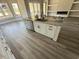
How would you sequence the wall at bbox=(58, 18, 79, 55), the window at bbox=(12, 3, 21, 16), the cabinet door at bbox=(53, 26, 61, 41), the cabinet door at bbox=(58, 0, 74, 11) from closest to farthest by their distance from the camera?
the wall at bbox=(58, 18, 79, 55) → the cabinet door at bbox=(53, 26, 61, 41) → the cabinet door at bbox=(58, 0, 74, 11) → the window at bbox=(12, 3, 21, 16)

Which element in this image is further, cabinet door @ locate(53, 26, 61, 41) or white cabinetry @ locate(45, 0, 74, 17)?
white cabinetry @ locate(45, 0, 74, 17)

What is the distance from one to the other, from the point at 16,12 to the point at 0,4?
6.06ft

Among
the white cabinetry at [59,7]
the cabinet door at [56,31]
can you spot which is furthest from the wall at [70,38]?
the white cabinetry at [59,7]

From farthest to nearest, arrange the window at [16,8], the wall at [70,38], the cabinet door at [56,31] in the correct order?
the window at [16,8] → the cabinet door at [56,31] → the wall at [70,38]

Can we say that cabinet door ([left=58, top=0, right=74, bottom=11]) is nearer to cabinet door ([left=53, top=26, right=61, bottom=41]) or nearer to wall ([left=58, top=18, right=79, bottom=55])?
wall ([left=58, top=18, right=79, bottom=55])

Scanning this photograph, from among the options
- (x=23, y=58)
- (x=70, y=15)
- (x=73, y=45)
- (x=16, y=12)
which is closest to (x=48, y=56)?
(x=23, y=58)

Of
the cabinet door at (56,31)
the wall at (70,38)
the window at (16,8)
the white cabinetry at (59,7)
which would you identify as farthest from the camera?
the window at (16,8)

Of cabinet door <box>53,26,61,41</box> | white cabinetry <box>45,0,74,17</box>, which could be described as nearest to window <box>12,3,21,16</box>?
white cabinetry <box>45,0,74,17</box>

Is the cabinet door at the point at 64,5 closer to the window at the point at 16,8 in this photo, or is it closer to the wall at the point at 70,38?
the wall at the point at 70,38

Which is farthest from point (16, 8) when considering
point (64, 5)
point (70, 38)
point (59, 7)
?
point (70, 38)

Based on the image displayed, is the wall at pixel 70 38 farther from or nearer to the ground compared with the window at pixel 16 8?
nearer to the ground

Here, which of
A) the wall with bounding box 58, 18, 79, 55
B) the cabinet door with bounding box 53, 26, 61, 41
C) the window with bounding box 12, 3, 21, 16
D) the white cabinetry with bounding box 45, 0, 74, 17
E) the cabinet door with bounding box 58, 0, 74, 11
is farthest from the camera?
the window with bounding box 12, 3, 21, 16

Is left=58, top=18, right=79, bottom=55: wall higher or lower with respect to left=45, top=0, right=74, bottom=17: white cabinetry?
lower

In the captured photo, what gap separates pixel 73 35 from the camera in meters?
3.18
